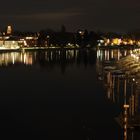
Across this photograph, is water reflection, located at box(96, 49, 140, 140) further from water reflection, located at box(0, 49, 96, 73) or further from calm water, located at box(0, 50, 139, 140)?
water reflection, located at box(0, 49, 96, 73)

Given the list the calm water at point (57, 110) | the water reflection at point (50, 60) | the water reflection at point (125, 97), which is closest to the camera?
the water reflection at point (125, 97)

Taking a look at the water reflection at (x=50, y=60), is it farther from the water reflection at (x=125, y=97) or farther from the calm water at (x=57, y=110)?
the calm water at (x=57, y=110)

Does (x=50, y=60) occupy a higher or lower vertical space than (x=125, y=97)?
lower

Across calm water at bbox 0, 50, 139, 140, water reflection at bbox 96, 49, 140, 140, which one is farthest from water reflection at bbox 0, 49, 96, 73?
calm water at bbox 0, 50, 139, 140

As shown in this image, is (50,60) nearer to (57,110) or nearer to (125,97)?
(125,97)

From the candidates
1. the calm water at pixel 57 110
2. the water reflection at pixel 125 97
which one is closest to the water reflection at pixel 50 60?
the water reflection at pixel 125 97

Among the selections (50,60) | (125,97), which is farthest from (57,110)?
(50,60)

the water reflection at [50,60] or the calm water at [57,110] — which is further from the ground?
the calm water at [57,110]

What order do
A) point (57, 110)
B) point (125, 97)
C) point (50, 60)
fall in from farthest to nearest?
point (50, 60), point (125, 97), point (57, 110)

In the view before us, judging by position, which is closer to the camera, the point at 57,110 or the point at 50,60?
Result: the point at 57,110

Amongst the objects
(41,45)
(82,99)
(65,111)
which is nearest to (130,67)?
(82,99)

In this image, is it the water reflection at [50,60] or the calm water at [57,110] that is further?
the water reflection at [50,60]

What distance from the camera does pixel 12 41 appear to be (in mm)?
37250

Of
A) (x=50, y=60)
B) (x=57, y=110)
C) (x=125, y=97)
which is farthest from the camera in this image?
(x=50, y=60)
